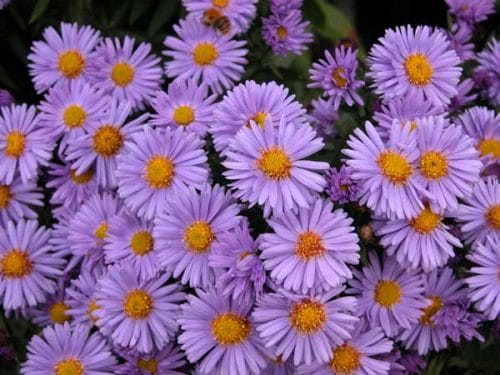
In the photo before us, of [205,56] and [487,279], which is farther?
[205,56]

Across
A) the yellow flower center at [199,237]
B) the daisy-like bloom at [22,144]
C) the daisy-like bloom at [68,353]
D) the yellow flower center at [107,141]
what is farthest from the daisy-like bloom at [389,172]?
the daisy-like bloom at [22,144]

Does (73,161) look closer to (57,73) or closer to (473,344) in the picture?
(57,73)

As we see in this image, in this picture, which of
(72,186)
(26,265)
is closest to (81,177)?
(72,186)

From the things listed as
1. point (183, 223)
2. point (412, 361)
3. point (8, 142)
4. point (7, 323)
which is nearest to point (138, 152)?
point (183, 223)

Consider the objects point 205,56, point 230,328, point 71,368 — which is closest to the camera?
point 230,328

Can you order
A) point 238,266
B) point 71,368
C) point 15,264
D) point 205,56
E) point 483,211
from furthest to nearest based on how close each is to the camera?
point 205,56 < point 15,264 < point 71,368 < point 483,211 < point 238,266

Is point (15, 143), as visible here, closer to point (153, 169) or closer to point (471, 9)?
point (153, 169)

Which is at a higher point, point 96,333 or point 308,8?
point 308,8

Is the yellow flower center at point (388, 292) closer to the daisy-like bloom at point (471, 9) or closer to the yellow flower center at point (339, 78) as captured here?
the yellow flower center at point (339, 78)
